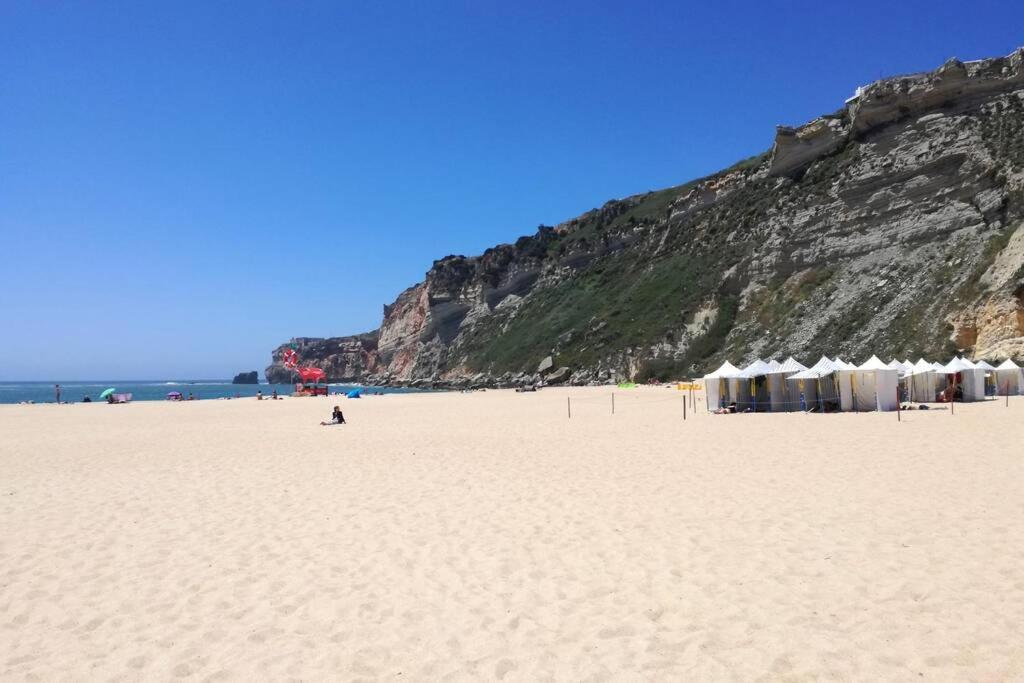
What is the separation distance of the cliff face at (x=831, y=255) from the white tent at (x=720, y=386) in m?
17.8

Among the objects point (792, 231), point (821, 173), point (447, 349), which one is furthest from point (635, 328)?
point (447, 349)

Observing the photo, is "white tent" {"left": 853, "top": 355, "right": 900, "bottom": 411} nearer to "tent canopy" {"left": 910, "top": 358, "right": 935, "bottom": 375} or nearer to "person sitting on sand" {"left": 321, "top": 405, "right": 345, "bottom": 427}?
"tent canopy" {"left": 910, "top": 358, "right": 935, "bottom": 375}

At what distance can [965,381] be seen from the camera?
90.7ft

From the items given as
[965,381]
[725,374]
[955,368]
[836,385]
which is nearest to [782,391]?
[836,385]

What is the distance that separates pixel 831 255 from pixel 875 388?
31.0m

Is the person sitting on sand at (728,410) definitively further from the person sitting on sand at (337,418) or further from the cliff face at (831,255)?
the cliff face at (831,255)

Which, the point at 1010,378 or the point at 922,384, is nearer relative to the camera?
the point at 922,384

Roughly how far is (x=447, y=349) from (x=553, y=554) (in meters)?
93.2

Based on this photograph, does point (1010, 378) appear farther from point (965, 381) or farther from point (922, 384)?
point (922, 384)

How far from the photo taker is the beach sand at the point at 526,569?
13.5ft

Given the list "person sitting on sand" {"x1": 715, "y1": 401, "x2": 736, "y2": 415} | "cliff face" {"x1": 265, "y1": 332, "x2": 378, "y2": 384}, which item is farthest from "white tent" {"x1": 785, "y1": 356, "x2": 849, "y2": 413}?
"cliff face" {"x1": 265, "y1": 332, "x2": 378, "y2": 384}

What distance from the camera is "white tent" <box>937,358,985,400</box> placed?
27344 mm

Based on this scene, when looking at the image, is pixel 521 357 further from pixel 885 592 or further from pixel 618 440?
pixel 885 592

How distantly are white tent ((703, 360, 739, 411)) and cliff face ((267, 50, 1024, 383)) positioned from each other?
17824mm
